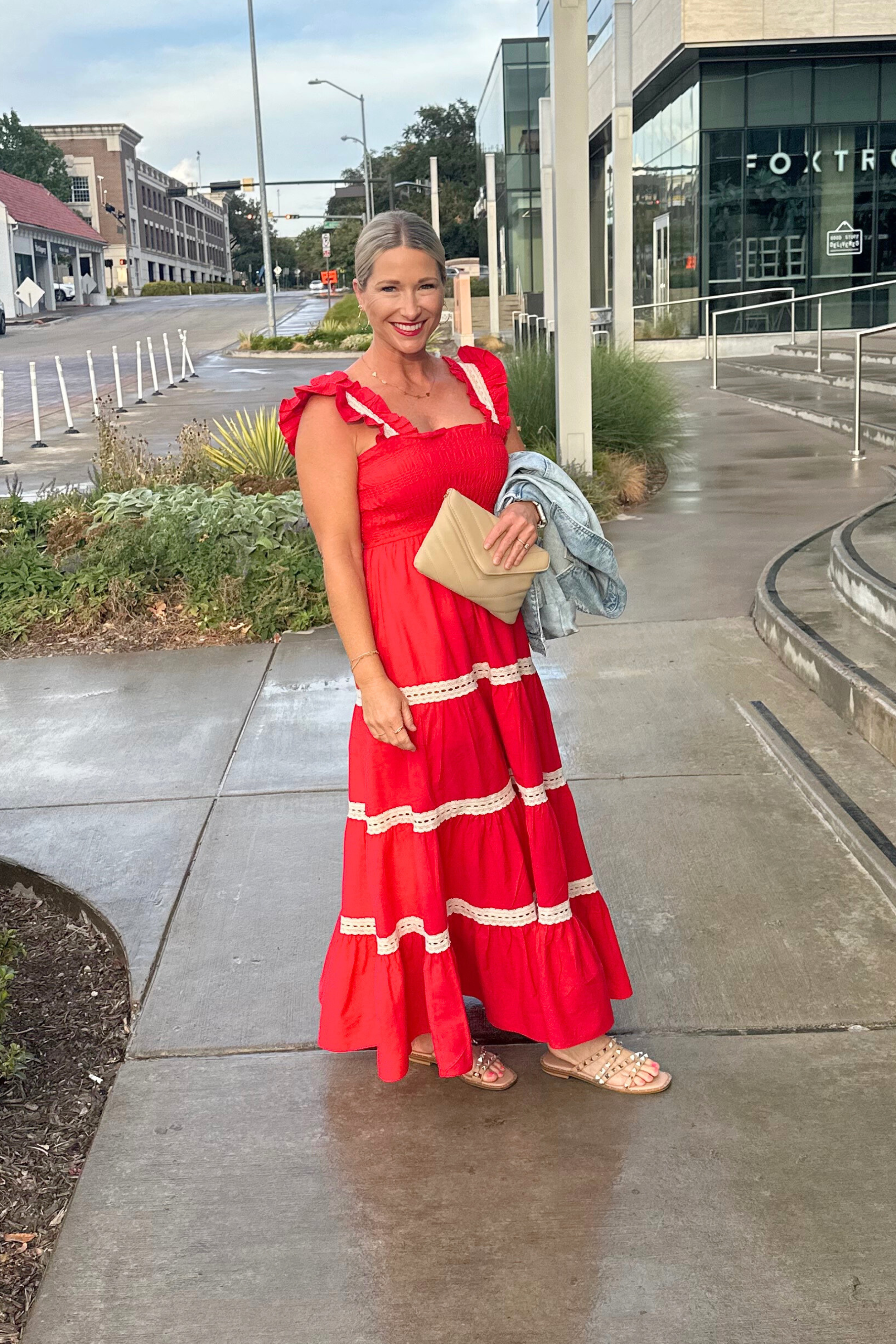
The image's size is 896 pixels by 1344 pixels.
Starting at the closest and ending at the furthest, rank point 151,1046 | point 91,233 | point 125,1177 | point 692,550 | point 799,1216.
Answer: point 799,1216 → point 125,1177 → point 151,1046 → point 692,550 → point 91,233

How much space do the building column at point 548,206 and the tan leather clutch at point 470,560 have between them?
320 inches

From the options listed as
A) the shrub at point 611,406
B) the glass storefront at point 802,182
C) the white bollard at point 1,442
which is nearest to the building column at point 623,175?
the shrub at point 611,406

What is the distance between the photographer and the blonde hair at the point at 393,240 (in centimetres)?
269

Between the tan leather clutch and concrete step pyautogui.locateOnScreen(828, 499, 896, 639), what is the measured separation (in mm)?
3231

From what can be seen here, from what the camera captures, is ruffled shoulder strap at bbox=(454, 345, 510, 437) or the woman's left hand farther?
ruffled shoulder strap at bbox=(454, 345, 510, 437)

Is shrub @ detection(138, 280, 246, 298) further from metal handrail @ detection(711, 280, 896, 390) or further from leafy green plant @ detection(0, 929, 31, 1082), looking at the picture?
leafy green plant @ detection(0, 929, 31, 1082)

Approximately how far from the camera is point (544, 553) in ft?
9.11

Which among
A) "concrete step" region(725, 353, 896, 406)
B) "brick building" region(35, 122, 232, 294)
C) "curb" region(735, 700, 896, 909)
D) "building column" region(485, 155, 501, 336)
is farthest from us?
"brick building" region(35, 122, 232, 294)

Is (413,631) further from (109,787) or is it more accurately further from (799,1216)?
(109,787)

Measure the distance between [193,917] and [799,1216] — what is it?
202 cm

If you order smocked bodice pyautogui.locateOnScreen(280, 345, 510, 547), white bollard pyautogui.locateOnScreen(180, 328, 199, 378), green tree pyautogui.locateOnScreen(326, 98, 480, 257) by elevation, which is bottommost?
smocked bodice pyautogui.locateOnScreen(280, 345, 510, 547)

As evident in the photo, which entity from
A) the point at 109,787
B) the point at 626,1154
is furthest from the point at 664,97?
the point at 626,1154

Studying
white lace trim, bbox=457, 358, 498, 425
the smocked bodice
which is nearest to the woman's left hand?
the smocked bodice

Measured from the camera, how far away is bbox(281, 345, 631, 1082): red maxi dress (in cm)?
278
